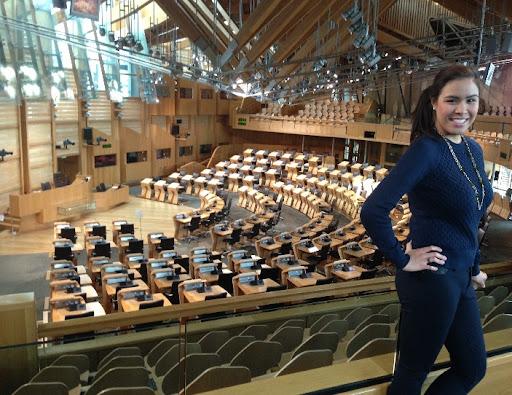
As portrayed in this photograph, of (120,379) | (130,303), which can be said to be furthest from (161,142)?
(120,379)

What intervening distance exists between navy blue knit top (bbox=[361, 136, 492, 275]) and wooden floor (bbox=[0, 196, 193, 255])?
14970 mm

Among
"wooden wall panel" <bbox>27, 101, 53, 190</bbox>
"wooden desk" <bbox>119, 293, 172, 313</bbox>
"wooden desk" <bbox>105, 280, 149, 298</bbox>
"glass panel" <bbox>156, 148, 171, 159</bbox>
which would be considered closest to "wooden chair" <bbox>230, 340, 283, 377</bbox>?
"wooden desk" <bbox>119, 293, 172, 313</bbox>

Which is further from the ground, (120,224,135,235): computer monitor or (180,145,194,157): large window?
(180,145,194,157): large window

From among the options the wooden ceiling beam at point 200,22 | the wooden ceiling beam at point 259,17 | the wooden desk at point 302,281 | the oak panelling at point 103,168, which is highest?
the wooden ceiling beam at point 200,22

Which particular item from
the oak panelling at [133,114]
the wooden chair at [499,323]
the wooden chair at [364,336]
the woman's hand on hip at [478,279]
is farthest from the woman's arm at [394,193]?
the oak panelling at [133,114]

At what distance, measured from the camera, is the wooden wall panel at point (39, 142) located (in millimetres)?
19406

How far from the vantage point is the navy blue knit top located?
186 cm

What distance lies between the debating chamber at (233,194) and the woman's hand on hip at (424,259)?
1 centimetres

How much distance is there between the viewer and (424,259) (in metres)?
1.90

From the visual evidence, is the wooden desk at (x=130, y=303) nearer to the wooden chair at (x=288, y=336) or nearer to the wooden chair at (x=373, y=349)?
the wooden chair at (x=288, y=336)

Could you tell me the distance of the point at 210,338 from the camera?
4449 millimetres

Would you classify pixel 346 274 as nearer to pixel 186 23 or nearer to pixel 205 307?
pixel 205 307

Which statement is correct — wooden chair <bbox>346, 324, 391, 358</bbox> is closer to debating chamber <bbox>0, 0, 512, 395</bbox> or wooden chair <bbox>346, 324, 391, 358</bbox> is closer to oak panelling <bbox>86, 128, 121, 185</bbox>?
debating chamber <bbox>0, 0, 512, 395</bbox>

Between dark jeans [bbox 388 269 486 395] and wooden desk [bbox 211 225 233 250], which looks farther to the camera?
wooden desk [bbox 211 225 233 250]
